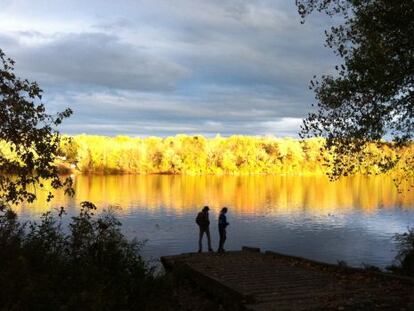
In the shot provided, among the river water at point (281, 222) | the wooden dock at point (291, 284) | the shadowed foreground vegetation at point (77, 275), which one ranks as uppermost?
the shadowed foreground vegetation at point (77, 275)

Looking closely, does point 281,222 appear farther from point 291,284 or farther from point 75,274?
point 75,274

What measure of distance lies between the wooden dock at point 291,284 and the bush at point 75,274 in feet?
8.83

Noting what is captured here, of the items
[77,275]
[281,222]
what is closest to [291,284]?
[77,275]

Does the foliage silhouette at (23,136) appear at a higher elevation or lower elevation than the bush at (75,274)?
higher

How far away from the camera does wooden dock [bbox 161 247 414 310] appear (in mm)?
10812

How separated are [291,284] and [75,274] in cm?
622

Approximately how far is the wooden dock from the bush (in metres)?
2.69

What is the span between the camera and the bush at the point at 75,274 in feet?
27.1

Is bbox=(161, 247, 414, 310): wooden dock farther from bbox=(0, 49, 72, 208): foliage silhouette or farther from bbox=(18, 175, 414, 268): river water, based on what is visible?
bbox=(18, 175, 414, 268): river water

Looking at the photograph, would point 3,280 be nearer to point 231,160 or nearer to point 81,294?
point 81,294

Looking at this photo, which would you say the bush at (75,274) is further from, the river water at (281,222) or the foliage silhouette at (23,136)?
the river water at (281,222)

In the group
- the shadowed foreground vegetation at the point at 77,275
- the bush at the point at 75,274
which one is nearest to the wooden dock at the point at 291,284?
the shadowed foreground vegetation at the point at 77,275

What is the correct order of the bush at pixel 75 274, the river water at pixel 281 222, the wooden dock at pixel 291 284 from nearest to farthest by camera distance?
the bush at pixel 75 274 < the wooden dock at pixel 291 284 < the river water at pixel 281 222

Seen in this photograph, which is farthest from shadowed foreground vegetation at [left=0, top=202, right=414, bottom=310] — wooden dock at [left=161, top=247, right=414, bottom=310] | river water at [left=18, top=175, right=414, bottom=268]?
river water at [left=18, top=175, right=414, bottom=268]
